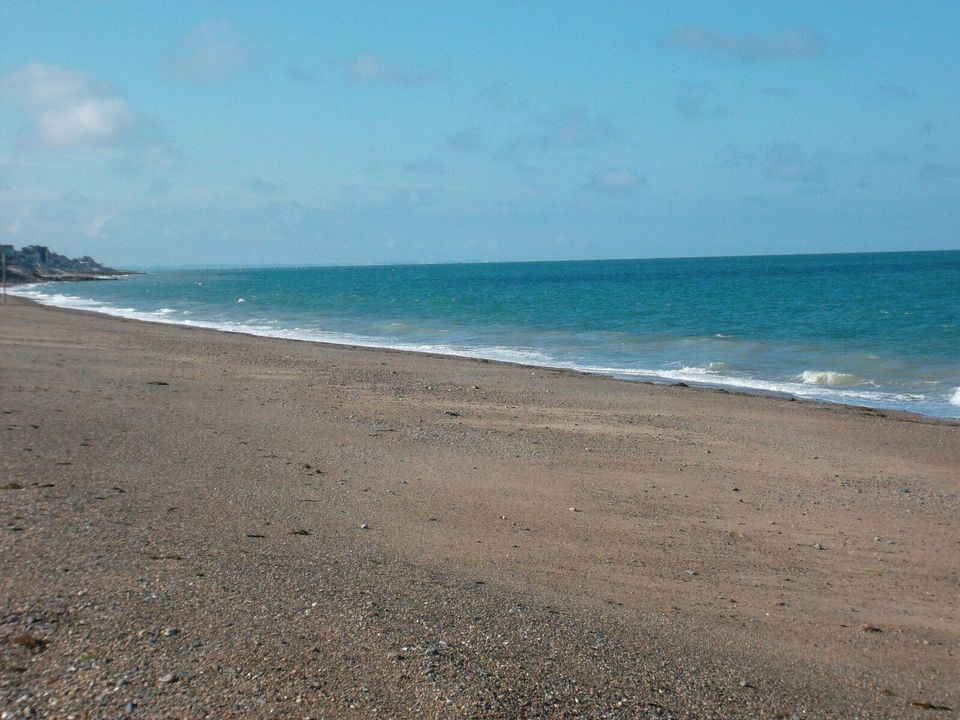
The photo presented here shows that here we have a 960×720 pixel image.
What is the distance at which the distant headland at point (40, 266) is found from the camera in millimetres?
84812

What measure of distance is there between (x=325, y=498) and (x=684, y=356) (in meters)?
17.9

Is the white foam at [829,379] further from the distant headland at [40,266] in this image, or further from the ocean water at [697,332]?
the distant headland at [40,266]

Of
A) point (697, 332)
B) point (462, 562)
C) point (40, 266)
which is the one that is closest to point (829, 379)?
point (697, 332)

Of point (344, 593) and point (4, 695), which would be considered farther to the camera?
point (344, 593)

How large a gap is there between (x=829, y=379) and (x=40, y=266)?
107918 millimetres

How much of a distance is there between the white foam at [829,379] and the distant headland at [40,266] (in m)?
72.8

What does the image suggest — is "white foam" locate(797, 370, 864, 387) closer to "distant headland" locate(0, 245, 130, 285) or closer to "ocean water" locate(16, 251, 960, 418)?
"ocean water" locate(16, 251, 960, 418)

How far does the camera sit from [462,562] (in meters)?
6.25

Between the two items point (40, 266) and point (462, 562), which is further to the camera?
point (40, 266)

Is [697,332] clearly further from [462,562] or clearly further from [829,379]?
[462,562]

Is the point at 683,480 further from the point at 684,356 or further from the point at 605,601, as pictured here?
the point at 684,356

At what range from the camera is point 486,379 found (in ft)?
56.9

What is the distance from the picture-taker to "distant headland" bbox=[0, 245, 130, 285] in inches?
3339

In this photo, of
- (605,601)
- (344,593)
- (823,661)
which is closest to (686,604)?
(605,601)
